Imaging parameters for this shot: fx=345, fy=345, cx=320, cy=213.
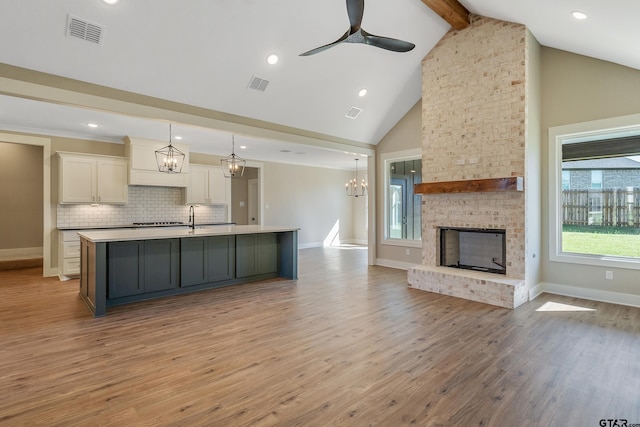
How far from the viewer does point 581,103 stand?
15.7 feet

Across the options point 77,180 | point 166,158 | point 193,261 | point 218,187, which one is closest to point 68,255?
point 77,180

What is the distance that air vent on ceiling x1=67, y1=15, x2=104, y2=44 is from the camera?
3.45 m

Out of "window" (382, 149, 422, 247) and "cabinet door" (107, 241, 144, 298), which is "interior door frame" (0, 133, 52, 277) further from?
"window" (382, 149, 422, 247)

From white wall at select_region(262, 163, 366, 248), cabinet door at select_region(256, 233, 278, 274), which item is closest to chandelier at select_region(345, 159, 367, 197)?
white wall at select_region(262, 163, 366, 248)

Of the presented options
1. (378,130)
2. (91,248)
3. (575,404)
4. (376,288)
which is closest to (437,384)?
(575,404)

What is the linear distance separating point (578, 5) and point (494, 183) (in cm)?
206

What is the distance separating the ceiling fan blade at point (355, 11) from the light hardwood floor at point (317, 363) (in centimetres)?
296

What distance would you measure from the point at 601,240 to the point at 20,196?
11573 millimetres

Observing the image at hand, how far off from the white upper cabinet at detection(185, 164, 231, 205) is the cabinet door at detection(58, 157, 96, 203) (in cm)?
190

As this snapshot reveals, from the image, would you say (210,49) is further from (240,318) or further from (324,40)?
(240,318)

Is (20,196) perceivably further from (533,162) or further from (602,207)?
(602,207)

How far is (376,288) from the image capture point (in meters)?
5.49

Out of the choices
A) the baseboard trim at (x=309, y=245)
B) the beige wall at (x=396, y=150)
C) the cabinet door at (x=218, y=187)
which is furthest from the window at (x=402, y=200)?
the cabinet door at (x=218, y=187)

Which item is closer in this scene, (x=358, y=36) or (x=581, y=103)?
(x=358, y=36)
